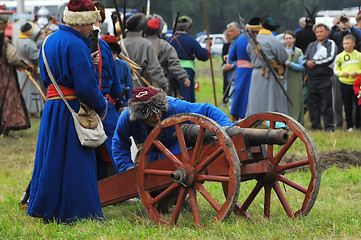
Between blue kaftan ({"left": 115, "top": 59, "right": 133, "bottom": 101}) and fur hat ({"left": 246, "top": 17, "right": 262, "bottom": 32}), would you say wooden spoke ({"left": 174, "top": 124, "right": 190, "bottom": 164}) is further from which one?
fur hat ({"left": 246, "top": 17, "right": 262, "bottom": 32})

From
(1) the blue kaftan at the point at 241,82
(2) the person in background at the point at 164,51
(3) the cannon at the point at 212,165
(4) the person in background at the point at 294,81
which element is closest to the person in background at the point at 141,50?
(2) the person in background at the point at 164,51

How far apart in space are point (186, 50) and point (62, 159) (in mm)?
6100

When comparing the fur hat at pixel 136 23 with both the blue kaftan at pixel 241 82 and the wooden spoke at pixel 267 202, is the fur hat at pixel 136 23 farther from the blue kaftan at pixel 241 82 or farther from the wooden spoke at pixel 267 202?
the wooden spoke at pixel 267 202

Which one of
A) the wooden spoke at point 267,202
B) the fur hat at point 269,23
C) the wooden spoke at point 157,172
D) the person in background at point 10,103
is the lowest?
the person in background at point 10,103

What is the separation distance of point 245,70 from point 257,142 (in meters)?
6.40

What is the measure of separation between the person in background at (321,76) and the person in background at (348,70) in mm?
174

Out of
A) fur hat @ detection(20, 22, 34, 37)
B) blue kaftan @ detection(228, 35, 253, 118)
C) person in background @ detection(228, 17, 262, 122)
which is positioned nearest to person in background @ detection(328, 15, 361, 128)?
person in background @ detection(228, 17, 262, 122)

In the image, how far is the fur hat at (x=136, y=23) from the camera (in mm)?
8492

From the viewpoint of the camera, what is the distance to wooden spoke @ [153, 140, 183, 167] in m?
4.61

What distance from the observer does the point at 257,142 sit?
14.7 feet

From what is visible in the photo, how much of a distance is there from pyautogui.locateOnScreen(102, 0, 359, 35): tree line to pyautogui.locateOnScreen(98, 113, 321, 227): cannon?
4773cm

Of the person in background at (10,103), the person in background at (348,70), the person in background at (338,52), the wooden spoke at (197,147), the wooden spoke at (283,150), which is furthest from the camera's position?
the person in background at (338,52)

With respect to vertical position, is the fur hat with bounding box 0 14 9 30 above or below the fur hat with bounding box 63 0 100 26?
below

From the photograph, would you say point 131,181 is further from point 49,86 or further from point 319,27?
point 319,27
